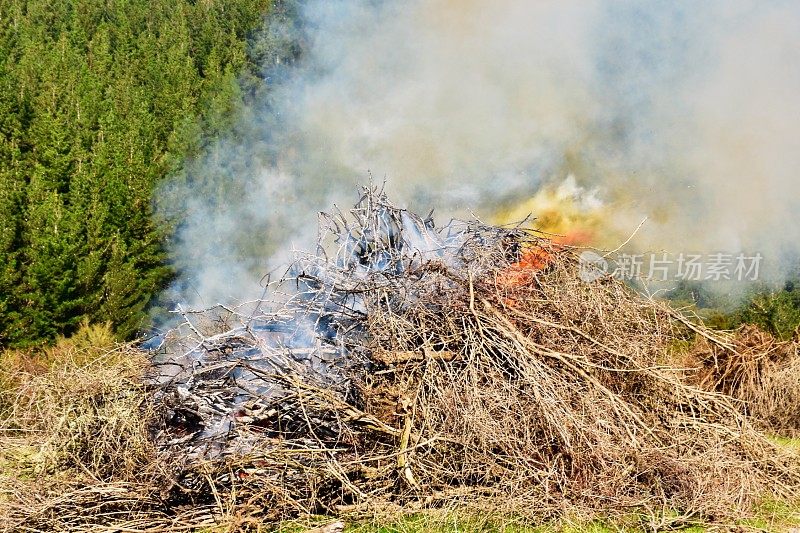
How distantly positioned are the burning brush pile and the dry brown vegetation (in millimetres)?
19

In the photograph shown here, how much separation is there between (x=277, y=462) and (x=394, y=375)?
3.91ft

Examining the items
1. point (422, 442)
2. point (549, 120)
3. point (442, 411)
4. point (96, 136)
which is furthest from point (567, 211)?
point (96, 136)

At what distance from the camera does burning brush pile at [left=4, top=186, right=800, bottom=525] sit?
5.61m

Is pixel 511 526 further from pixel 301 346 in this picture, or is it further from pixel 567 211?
pixel 567 211

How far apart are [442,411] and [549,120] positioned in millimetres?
10849

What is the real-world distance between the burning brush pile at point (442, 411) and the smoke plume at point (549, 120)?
4.94 metres

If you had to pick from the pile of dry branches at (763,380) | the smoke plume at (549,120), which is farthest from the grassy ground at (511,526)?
the smoke plume at (549,120)

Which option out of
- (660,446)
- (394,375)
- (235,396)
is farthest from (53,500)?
(660,446)

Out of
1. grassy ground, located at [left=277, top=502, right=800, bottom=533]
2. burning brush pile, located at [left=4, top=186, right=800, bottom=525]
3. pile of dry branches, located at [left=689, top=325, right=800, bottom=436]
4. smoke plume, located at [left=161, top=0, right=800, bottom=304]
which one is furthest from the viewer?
smoke plume, located at [left=161, top=0, right=800, bottom=304]

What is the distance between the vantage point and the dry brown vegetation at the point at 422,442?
550cm

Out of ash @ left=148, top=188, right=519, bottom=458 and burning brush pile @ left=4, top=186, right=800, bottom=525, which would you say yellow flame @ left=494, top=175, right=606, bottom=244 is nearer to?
ash @ left=148, top=188, right=519, bottom=458

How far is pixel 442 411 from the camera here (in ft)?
19.0

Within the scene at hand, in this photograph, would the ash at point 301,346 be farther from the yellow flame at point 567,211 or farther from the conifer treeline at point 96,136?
the conifer treeline at point 96,136

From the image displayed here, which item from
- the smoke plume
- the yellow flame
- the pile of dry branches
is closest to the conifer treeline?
the smoke plume
